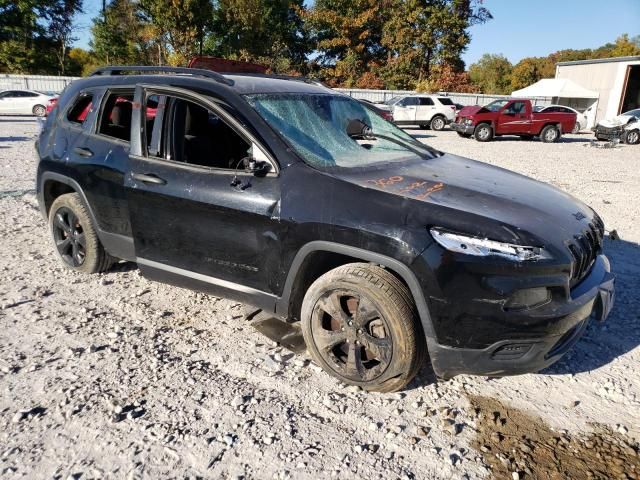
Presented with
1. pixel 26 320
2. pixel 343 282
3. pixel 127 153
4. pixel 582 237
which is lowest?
pixel 26 320

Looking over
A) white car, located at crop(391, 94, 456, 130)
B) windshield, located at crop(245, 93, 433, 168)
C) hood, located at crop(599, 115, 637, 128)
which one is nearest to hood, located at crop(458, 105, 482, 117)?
white car, located at crop(391, 94, 456, 130)

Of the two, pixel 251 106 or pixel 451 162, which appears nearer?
pixel 251 106

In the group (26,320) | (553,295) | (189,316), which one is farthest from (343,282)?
(26,320)

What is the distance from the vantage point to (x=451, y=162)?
3775 millimetres

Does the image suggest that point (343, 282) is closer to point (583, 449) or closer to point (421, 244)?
point (421, 244)

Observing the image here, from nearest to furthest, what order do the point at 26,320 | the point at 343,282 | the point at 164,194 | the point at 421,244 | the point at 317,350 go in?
1. the point at 421,244
2. the point at 343,282
3. the point at 317,350
4. the point at 164,194
5. the point at 26,320

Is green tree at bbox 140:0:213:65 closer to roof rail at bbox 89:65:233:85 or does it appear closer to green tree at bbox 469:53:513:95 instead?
roof rail at bbox 89:65:233:85

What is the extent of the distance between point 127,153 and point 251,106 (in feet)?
3.64

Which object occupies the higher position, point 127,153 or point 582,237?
point 127,153

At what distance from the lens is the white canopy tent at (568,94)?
2969cm

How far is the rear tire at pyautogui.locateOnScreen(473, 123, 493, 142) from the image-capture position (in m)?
19.3

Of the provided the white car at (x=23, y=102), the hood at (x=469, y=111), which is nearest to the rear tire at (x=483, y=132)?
the hood at (x=469, y=111)

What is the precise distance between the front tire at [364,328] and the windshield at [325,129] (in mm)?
769

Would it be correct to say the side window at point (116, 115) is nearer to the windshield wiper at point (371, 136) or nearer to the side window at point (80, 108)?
the side window at point (80, 108)
